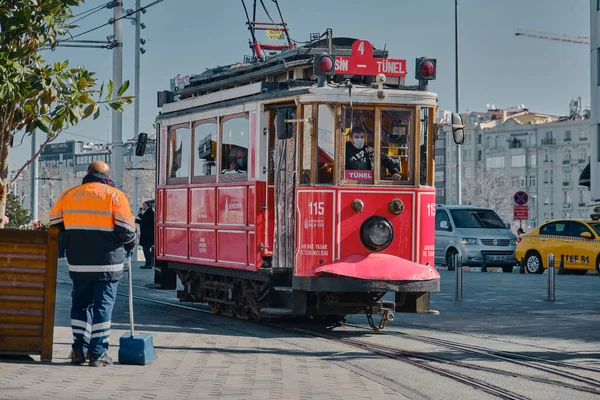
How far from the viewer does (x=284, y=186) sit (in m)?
14.8

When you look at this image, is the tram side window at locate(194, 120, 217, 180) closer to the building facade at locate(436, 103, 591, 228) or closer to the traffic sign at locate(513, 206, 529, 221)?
the traffic sign at locate(513, 206, 529, 221)

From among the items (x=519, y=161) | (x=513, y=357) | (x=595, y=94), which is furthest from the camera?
(x=519, y=161)

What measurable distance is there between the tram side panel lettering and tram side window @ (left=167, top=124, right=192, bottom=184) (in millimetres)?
3777

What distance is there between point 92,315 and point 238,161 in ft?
17.6

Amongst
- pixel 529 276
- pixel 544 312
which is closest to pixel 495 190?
pixel 529 276

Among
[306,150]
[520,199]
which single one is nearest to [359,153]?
[306,150]

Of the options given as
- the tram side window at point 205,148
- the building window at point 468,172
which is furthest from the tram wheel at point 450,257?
the building window at point 468,172

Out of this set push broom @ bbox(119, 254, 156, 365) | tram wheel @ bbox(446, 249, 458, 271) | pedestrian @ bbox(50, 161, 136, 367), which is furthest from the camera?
tram wheel @ bbox(446, 249, 458, 271)

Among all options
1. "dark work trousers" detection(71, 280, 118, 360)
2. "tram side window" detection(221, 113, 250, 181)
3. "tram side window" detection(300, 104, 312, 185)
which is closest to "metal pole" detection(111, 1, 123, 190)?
"tram side window" detection(221, 113, 250, 181)

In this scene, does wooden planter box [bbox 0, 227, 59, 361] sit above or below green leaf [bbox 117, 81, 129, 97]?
below

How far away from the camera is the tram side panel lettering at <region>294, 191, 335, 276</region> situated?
47.2 feet

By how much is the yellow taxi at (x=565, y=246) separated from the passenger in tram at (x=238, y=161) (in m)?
17.8

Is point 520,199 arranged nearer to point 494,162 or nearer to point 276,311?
point 276,311

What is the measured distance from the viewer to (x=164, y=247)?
18.9m
